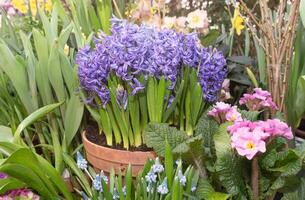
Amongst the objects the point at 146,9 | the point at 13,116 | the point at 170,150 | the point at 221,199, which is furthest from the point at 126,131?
the point at 146,9

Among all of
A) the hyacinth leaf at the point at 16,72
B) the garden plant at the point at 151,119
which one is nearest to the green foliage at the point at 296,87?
the garden plant at the point at 151,119

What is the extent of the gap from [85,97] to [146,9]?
51 centimetres

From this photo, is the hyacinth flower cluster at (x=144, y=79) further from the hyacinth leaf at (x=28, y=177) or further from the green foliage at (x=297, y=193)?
the green foliage at (x=297, y=193)

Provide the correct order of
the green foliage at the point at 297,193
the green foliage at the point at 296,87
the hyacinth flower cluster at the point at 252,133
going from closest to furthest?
the hyacinth flower cluster at the point at 252,133, the green foliage at the point at 297,193, the green foliage at the point at 296,87

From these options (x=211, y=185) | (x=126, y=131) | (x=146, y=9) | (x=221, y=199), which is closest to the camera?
(x=221, y=199)

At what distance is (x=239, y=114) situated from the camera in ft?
3.88

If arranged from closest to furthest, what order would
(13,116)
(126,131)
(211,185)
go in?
(211,185)
(126,131)
(13,116)

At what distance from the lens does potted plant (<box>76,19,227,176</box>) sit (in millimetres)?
1229

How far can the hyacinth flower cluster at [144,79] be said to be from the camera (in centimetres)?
123

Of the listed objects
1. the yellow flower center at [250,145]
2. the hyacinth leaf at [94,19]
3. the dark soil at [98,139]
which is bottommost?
the dark soil at [98,139]

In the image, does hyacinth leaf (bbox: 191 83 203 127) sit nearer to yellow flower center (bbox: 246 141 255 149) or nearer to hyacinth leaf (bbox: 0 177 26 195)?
yellow flower center (bbox: 246 141 255 149)

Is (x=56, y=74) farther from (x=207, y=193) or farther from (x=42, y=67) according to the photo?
(x=207, y=193)

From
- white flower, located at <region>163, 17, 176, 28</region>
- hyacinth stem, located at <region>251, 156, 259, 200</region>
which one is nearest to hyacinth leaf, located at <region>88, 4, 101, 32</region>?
white flower, located at <region>163, 17, 176, 28</region>

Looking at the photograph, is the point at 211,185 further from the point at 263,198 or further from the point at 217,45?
the point at 217,45
